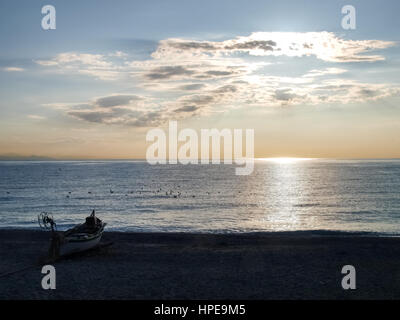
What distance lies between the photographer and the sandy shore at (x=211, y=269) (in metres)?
16.7

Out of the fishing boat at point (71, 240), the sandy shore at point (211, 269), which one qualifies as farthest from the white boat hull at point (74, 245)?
the sandy shore at point (211, 269)

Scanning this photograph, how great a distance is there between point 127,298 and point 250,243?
48.4 ft

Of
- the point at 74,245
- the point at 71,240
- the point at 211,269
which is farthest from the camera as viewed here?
the point at 74,245

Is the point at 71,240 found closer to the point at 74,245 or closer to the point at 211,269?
the point at 74,245

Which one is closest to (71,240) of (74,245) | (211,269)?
(74,245)

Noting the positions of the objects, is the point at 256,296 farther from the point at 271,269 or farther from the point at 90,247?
the point at 90,247

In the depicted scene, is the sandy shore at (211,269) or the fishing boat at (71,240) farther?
the fishing boat at (71,240)

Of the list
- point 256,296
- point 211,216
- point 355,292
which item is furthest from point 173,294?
point 211,216

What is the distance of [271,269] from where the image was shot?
2069cm

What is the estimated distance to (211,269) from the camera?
20.7 metres

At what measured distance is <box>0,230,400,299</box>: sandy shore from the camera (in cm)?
1666

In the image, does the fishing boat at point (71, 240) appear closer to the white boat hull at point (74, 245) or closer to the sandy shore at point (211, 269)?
the white boat hull at point (74, 245)
